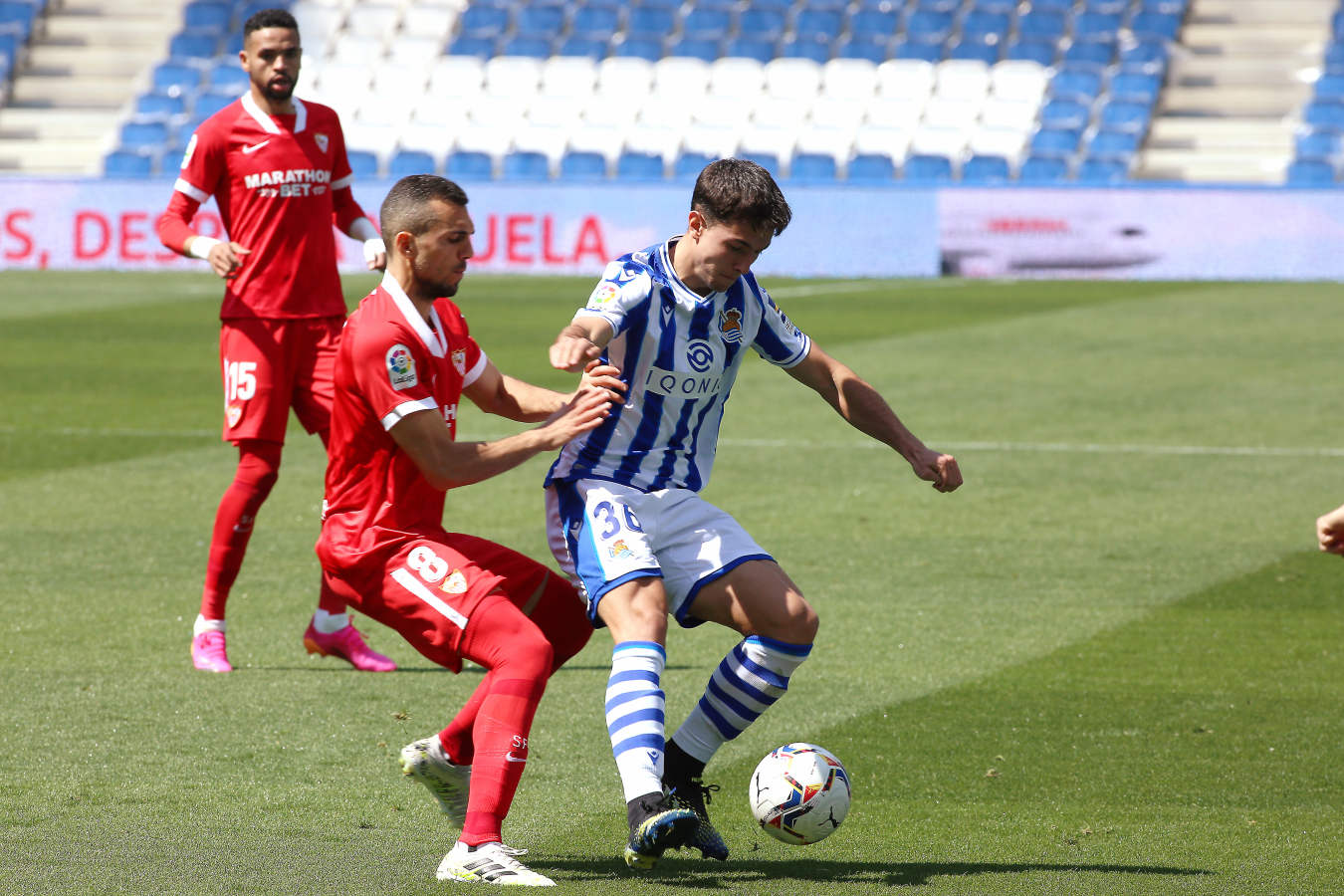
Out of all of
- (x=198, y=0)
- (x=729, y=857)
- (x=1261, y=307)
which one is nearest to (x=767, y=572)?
(x=729, y=857)

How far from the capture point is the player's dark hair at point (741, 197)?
4371 millimetres

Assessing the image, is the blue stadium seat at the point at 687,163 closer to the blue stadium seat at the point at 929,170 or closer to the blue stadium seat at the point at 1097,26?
the blue stadium seat at the point at 929,170

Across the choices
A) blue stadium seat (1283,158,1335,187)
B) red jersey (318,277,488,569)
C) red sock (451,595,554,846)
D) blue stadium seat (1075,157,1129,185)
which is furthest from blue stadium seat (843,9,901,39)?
red sock (451,595,554,846)

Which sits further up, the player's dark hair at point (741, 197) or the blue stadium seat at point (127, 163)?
the player's dark hair at point (741, 197)

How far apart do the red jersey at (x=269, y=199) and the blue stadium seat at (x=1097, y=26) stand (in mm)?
22986

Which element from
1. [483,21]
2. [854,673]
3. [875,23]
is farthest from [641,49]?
[854,673]

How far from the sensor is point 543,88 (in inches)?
1130

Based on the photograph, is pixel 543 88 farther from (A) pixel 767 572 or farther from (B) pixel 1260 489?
(A) pixel 767 572

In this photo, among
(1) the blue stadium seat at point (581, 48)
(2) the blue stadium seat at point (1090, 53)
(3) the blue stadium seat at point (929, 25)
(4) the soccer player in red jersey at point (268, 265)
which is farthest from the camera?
(1) the blue stadium seat at point (581, 48)

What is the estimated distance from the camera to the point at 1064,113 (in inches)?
1048

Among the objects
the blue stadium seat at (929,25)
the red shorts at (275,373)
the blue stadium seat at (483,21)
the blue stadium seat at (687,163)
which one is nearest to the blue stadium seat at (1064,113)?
the blue stadium seat at (929,25)

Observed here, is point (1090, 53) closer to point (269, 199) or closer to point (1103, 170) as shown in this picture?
point (1103, 170)

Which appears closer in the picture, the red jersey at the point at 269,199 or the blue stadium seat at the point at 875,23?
the red jersey at the point at 269,199

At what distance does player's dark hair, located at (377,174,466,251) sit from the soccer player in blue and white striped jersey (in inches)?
16.5
